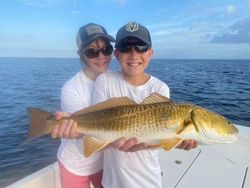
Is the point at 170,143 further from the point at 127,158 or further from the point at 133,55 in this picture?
the point at 133,55

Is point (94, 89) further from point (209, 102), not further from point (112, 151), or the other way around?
point (209, 102)

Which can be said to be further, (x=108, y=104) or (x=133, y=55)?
(x=133, y=55)

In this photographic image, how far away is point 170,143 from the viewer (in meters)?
2.83

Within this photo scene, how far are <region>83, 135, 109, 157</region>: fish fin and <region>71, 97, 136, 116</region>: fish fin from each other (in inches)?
11.6

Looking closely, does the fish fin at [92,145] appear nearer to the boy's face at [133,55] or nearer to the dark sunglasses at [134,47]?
A: the boy's face at [133,55]

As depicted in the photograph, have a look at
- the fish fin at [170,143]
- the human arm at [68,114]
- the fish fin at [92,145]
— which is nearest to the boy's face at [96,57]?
the human arm at [68,114]

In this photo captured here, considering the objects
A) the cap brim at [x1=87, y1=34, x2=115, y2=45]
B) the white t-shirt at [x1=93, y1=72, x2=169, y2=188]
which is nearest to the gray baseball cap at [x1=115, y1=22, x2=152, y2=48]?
the cap brim at [x1=87, y1=34, x2=115, y2=45]

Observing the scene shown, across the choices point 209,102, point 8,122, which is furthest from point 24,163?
point 209,102

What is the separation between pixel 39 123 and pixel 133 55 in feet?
4.05

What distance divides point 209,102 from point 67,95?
18.9 meters

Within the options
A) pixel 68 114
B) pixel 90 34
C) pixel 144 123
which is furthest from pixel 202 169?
pixel 90 34

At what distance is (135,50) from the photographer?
126 inches

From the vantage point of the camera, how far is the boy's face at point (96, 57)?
348 cm

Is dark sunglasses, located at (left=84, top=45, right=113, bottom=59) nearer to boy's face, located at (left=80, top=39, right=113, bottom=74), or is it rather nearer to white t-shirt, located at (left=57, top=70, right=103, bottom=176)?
boy's face, located at (left=80, top=39, right=113, bottom=74)
